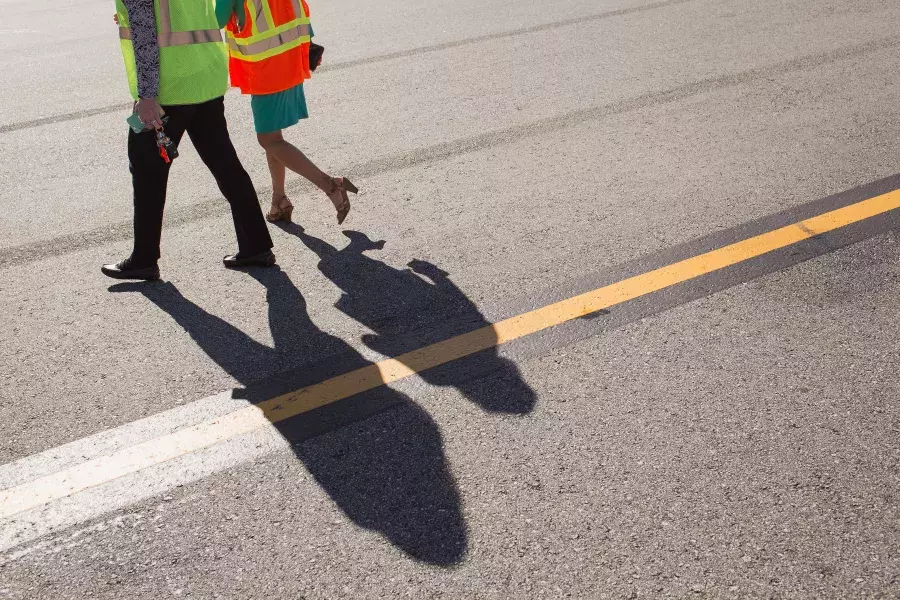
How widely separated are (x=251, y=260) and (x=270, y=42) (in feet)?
3.38

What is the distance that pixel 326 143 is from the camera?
6.08 meters

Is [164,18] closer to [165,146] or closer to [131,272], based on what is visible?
[165,146]

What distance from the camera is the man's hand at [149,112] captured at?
12.9 ft

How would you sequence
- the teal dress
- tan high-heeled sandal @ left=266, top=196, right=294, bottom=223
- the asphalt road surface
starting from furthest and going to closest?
1. tan high-heeled sandal @ left=266, top=196, right=294, bottom=223
2. the teal dress
3. the asphalt road surface

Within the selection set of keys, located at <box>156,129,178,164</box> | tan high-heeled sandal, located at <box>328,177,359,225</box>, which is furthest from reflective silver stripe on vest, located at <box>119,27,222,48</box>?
tan high-heeled sandal, located at <box>328,177,359,225</box>

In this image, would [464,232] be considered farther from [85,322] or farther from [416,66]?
[416,66]

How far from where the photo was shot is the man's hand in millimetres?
3941

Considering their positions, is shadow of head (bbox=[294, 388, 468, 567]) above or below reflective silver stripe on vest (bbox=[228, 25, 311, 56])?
below

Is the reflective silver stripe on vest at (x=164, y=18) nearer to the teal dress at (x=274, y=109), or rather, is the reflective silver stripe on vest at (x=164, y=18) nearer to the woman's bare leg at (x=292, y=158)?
the teal dress at (x=274, y=109)

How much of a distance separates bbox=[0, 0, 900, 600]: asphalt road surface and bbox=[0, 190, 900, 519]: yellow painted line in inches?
0.6

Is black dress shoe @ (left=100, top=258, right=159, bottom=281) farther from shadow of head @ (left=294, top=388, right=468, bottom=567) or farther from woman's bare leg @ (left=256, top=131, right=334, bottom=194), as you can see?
shadow of head @ (left=294, top=388, right=468, bottom=567)

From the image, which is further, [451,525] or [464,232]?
[464,232]

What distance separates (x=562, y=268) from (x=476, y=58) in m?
4.10

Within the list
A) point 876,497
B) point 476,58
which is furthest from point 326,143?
point 876,497
